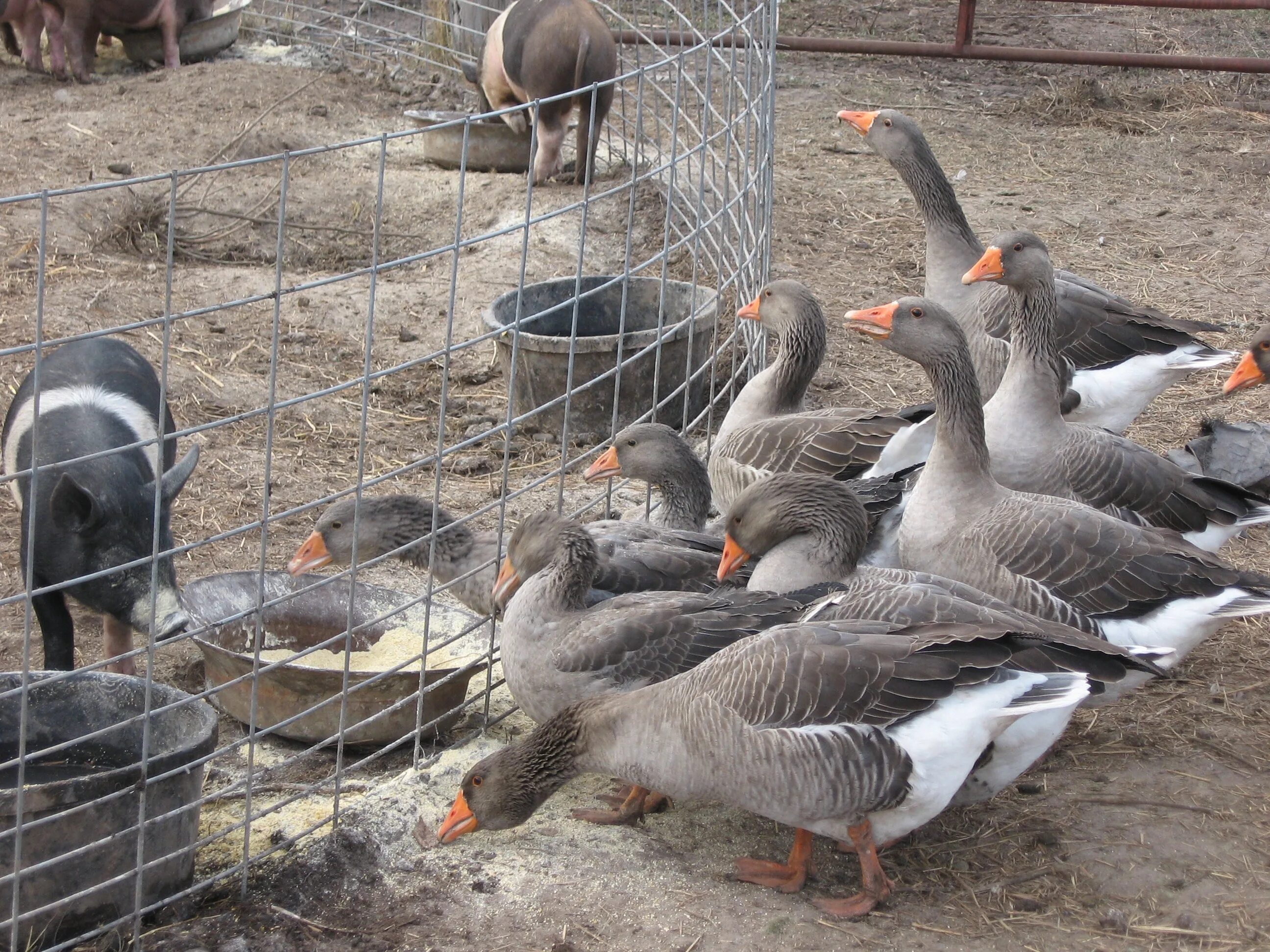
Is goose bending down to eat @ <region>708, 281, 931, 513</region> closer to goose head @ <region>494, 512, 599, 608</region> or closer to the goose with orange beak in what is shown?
the goose with orange beak

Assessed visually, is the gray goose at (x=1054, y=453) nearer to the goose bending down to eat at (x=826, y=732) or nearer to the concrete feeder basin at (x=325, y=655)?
the goose bending down to eat at (x=826, y=732)

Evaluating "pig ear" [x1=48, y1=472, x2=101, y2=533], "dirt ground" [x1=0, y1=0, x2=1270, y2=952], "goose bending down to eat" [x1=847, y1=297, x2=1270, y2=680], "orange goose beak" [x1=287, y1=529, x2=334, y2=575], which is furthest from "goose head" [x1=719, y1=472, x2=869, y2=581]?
"pig ear" [x1=48, y1=472, x2=101, y2=533]

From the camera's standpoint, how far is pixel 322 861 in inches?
135

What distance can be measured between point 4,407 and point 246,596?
197 cm

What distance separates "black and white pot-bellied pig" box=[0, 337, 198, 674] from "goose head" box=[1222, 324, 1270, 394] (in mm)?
3822

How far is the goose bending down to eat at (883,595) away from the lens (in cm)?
346

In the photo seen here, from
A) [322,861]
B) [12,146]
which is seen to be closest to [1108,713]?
[322,861]

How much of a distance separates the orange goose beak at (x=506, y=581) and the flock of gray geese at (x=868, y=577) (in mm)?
16

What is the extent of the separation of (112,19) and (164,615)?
8.98 meters

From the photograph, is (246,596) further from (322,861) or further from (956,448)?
(956,448)

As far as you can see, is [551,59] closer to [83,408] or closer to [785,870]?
[83,408]

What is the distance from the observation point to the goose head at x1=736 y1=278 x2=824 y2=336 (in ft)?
17.5

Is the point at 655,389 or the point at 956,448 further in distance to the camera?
the point at 655,389

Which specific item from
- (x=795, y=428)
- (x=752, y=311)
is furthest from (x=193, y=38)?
(x=795, y=428)
